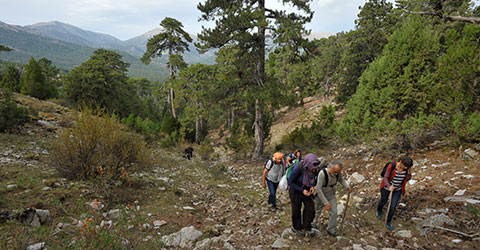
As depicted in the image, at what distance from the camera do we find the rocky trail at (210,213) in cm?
344

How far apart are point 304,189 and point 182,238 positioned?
2.45m

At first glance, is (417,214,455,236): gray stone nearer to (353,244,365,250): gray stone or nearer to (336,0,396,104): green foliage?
(353,244,365,250): gray stone

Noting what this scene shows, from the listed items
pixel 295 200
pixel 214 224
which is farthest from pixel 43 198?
pixel 295 200

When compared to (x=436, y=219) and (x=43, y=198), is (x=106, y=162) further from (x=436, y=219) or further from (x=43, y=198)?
(x=436, y=219)

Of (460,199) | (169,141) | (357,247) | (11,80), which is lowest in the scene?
(169,141)

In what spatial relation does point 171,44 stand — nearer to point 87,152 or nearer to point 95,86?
point 95,86

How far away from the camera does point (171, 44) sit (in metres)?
21.7

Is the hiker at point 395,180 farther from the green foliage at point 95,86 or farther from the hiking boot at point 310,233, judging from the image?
the green foliage at point 95,86

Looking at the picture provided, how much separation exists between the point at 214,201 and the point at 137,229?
272cm

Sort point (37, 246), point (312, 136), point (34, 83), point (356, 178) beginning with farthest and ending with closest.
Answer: point (34, 83)
point (312, 136)
point (356, 178)
point (37, 246)

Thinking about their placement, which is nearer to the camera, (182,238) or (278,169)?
(182,238)

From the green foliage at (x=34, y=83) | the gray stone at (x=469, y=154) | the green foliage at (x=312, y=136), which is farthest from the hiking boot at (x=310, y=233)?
the green foliage at (x=34, y=83)

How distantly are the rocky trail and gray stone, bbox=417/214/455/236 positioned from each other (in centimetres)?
2

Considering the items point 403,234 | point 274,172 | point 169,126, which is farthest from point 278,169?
point 169,126
